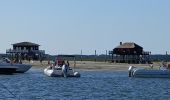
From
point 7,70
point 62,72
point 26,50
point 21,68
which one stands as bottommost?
point 62,72

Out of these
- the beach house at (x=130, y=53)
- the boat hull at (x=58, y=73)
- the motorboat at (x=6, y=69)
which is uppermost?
the beach house at (x=130, y=53)

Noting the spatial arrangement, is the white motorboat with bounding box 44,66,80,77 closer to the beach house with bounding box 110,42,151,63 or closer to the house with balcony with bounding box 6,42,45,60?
the beach house with bounding box 110,42,151,63

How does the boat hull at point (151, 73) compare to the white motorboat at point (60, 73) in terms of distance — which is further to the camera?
the boat hull at point (151, 73)

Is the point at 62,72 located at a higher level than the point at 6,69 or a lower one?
lower

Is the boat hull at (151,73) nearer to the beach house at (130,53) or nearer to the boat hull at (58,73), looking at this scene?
the boat hull at (58,73)

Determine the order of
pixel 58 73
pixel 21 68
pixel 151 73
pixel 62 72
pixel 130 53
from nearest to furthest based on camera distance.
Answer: pixel 62 72
pixel 58 73
pixel 151 73
pixel 21 68
pixel 130 53

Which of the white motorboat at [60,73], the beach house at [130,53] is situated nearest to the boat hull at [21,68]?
the white motorboat at [60,73]

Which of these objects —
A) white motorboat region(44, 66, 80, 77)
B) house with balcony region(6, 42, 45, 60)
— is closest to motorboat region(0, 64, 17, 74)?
white motorboat region(44, 66, 80, 77)

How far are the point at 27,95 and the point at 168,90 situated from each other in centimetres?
1551

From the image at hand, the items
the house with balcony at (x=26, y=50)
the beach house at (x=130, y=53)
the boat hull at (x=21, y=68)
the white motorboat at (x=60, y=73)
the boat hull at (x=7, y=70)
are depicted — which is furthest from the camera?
the house with balcony at (x=26, y=50)

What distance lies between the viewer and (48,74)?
76.2 m

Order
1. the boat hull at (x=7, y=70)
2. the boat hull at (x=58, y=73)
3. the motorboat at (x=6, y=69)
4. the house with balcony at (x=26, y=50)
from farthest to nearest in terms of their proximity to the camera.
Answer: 1. the house with balcony at (x=26, y=50)
2. the boat hull at (x=7, y=70)
3. the motorboat at (x=6, y=69)
4. the boat hull at (x=58, y=73)

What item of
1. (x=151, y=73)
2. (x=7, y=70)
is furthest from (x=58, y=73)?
(x=151, y=73)

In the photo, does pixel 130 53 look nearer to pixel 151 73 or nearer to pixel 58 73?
pixel 151 73
